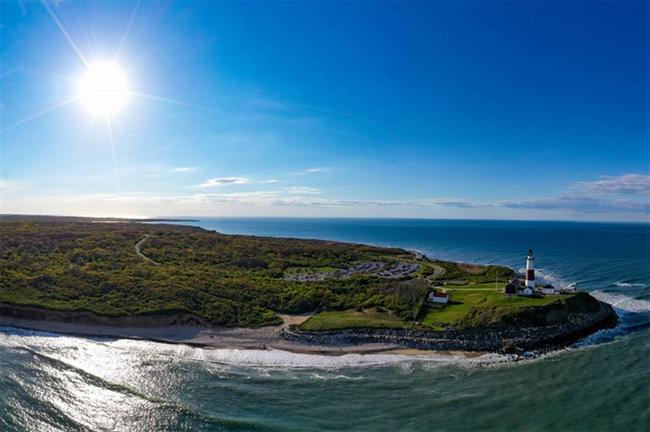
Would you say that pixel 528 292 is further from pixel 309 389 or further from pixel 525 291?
pixel 309 389

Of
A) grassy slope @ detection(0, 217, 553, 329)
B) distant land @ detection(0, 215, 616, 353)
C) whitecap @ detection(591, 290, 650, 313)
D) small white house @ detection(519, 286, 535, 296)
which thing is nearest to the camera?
distant land @ detection(0, 215, 616, 353)

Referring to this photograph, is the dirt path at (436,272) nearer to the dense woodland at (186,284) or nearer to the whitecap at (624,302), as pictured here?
the dense woodland at (186,284)

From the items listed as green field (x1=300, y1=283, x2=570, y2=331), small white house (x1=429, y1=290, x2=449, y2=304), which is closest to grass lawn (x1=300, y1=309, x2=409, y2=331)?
green field (x1=300, y1=283, x2=570, y2=331)

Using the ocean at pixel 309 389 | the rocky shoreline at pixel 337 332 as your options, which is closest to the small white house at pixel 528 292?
the rocky shoreline at pixel 337 332

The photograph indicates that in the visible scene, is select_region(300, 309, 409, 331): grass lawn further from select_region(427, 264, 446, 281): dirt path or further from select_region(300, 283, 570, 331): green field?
select_region(427, 264, 446, 281): dirt path

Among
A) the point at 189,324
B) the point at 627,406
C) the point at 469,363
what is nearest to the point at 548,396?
the point at 627,406

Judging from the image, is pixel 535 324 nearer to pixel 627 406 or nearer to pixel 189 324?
pixel 627 406
